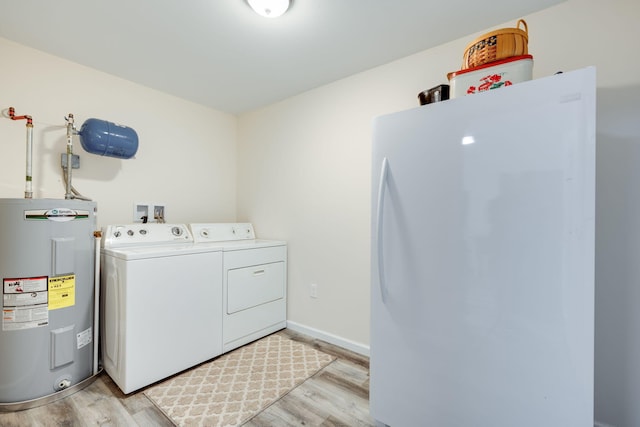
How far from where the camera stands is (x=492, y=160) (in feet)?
3.27

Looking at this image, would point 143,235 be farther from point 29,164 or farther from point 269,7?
point 269,7

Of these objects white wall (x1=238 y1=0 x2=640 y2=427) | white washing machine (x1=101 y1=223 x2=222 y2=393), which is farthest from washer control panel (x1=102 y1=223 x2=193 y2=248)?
white wall (x1=238 y1=0 x2=640 y2=427)

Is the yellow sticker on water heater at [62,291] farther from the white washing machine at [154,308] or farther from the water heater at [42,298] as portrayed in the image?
the white washing machine at [154,308]

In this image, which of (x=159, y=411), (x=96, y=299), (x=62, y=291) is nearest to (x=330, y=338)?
(x=159, y=411)

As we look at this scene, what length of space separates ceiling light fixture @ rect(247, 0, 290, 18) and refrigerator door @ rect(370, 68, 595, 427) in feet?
2.74

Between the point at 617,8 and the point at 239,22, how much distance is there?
195cm

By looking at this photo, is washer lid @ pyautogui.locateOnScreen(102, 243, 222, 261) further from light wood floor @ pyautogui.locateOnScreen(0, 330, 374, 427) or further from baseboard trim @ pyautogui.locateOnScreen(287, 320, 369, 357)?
baseboard trim @ pyautogui.locateOnScreen(287, 320, 369, 357)

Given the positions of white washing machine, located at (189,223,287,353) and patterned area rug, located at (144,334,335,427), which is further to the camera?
white washing machine, located at (189,223,287,353)

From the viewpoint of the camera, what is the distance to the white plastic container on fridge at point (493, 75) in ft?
3.67

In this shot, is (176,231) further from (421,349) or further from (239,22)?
(421,349)

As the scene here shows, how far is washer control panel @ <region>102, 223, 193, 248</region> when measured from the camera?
194 cm

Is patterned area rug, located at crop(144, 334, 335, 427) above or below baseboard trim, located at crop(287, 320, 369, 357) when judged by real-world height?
below

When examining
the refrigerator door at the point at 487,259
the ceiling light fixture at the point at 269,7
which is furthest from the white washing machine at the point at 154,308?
the ceiling light fixture at the point at 269,7

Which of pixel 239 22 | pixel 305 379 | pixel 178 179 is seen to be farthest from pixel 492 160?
pixel 178 179
